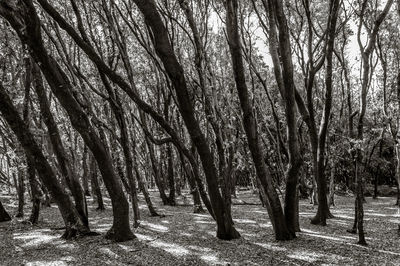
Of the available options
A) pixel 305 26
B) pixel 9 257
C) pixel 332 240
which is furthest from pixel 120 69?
pixel 332 240

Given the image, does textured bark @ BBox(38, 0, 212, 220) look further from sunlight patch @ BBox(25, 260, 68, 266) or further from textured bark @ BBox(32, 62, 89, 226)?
sunlight patch @ BBox(25, 260, 68, 266)

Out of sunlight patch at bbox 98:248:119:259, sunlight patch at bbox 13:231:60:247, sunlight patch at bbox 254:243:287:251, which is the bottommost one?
sunlight patch at bbox 13:231:60:247

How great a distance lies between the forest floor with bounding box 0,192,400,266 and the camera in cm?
859

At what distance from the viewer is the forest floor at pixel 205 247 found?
8.59 meters

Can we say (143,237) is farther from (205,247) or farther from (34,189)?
(34,189)

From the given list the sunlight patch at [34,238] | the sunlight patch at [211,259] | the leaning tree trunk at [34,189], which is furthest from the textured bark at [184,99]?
the leaning tree trunk at [34,189]

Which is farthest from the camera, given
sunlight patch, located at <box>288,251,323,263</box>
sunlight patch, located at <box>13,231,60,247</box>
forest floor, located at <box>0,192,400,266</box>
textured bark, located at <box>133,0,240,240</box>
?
sunlight patch, located at <box>13,231,60,247</box>

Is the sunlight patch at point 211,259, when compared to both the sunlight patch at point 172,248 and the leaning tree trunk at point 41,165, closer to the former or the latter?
the sunlight patch at point 172,248

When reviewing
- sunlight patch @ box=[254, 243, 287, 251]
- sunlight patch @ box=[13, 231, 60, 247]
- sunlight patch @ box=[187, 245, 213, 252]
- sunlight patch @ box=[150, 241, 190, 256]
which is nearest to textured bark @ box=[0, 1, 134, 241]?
sunlight patch @ box=[150, 241, 190, 256]

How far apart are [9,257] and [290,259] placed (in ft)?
23.6

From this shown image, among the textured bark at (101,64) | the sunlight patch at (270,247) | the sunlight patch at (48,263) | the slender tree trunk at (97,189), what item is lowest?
the sunlight patch at (48,263)

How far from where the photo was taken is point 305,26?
59.8 ft

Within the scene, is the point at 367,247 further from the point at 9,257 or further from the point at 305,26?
the point at 305,26

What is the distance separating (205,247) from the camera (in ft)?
32.3
